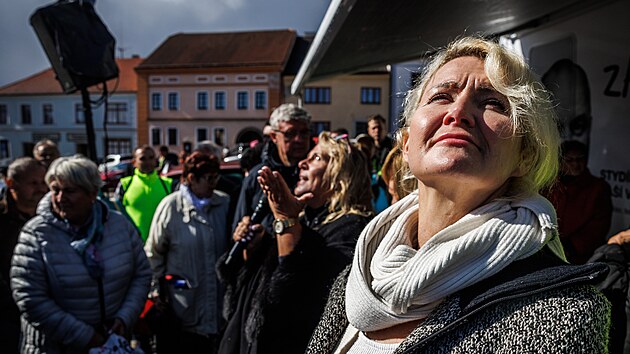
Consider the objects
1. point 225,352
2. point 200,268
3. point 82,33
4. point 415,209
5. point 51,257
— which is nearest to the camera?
point 415,209

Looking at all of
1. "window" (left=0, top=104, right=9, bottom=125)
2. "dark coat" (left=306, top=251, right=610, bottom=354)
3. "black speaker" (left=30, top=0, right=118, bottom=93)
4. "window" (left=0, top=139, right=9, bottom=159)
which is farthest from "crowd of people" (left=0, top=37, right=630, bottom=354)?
"window" (left=0, top=139, right=9, bottom=159)

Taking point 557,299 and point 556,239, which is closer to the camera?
point 557,299

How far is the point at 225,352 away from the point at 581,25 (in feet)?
12.5

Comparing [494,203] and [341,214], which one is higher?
[494,203]

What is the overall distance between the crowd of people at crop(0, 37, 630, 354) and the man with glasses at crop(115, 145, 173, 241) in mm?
1040

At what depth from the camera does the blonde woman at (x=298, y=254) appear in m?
2.41

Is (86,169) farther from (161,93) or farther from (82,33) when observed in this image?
(161,93)

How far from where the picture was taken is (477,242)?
4.09 ft

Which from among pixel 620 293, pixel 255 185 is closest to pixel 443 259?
pixel 620 293

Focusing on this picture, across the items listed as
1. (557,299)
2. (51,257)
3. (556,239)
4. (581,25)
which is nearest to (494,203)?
(556,239)

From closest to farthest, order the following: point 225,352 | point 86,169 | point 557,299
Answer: point 557,299 < point 225,352 < point 86,169

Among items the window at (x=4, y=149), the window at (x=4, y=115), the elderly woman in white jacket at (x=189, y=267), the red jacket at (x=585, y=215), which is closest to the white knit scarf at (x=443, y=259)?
the elderly woman in white jacket at (x=189, y=267)

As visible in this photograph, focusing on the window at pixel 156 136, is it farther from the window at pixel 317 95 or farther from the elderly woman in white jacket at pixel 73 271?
the elderly woman in white jacket at pixel 73 271

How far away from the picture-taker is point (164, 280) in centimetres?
428
